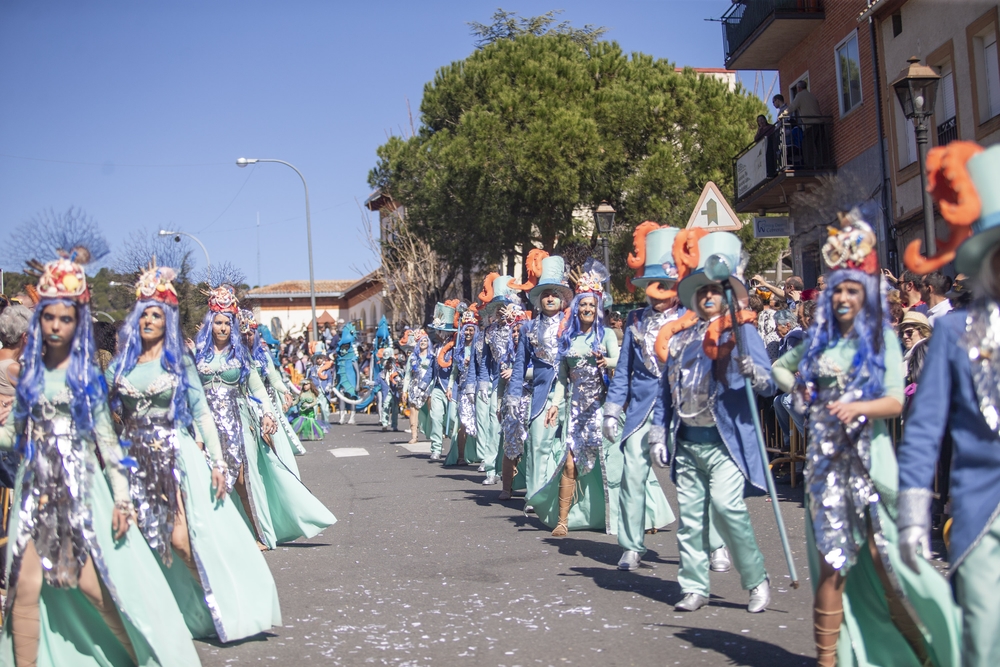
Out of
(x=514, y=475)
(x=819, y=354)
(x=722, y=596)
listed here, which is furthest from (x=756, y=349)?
(x=514, y=475)

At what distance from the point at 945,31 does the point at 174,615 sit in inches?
626

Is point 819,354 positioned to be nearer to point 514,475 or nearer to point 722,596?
point 722,596

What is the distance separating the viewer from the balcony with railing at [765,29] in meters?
22.1

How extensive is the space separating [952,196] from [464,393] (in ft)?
32.6

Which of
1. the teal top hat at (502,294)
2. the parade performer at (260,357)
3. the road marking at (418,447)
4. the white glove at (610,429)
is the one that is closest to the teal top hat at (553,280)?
the parade performer at (260,357)

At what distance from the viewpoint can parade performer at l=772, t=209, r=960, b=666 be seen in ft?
14.9

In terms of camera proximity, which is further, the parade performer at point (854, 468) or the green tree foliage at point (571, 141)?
the green tree foliage at point (571, 141)

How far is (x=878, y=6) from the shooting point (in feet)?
62.4

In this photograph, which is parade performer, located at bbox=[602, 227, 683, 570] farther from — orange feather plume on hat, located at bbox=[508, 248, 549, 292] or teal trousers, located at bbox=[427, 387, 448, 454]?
teal trousers, located at bbox=[427, 387, 448, 454]

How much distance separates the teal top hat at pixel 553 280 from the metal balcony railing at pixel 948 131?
10207 millimetres

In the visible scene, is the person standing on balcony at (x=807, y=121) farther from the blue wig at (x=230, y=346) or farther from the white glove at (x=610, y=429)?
the white glove at (x=610, y=429)

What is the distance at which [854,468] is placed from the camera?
4.68 m

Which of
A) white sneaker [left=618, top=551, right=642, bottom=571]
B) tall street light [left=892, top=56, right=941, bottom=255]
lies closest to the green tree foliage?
tall street light [left=892, top=56, right=941, bottom=255]

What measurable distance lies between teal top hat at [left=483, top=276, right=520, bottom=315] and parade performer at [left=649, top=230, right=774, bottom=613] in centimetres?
664
